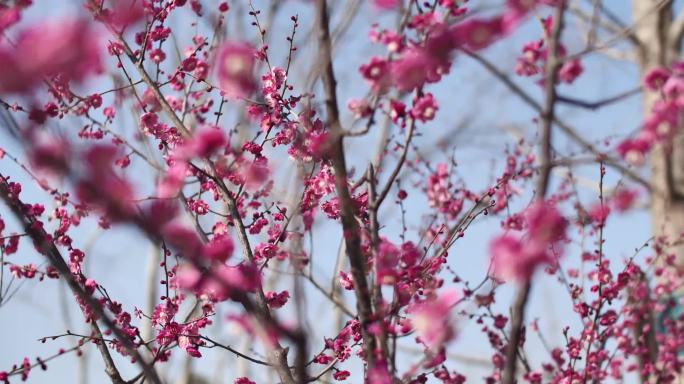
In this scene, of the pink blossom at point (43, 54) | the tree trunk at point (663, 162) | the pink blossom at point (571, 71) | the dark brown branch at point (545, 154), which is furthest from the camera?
the tree trunk at point (663, 162)

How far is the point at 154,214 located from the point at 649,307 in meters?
3.63

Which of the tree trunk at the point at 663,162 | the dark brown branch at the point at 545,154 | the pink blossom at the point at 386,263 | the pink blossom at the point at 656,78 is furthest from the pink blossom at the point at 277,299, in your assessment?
the tree trunk at the point at 663,162

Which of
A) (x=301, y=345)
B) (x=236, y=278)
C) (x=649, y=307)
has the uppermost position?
(x=649, y=307)

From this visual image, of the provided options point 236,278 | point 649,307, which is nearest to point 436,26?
point 236,278

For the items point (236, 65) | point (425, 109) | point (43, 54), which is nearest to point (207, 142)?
point (236, 65)

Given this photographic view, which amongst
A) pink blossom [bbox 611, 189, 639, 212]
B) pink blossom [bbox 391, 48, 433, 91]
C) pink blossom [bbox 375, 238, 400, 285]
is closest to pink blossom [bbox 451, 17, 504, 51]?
pink blossom [bbox 391, 48, 433, 91]

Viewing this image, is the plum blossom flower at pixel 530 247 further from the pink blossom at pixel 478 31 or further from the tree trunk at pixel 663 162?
the tree trunk at pixel 663 162

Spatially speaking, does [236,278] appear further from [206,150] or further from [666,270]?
[666,270]

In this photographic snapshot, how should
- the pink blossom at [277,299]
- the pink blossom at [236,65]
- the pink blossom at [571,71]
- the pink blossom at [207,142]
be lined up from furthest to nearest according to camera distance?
the pink blossom at [277,299] < the pink blossom at [571,71] < the pink blossom at [236,65] < the pink blossom at [207,142]

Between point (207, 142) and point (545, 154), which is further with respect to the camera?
point (207, 142)

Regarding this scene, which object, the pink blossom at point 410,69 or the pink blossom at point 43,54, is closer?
the pink blossom at point 43,54

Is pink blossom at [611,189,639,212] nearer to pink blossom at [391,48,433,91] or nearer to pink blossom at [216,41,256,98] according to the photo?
pink blossom at [391,48,433,91]

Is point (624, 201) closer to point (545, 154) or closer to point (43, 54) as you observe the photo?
point (545, 154)

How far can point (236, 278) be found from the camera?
1542mm
